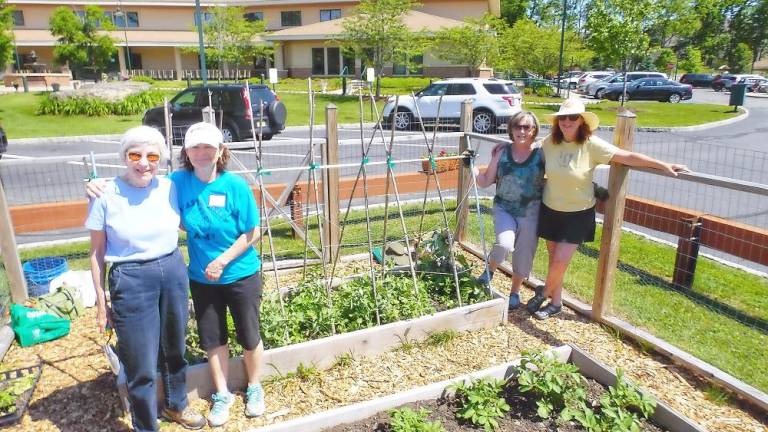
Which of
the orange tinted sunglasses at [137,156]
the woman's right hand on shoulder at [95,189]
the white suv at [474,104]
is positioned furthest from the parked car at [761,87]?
the woman's right hand on shoulder at [95,189]

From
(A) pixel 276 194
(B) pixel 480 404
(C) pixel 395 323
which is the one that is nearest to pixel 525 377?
(B) pixel 480 404

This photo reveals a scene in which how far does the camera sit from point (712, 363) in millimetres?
3836

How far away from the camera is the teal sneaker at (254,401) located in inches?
130

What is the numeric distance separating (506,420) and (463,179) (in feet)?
11.4

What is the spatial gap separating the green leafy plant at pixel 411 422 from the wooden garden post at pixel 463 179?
2.78 meters

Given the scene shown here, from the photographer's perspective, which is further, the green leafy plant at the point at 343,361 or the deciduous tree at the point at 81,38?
the deciduous tree at the point at 81,38

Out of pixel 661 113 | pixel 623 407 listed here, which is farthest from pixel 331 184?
pixel 661 113

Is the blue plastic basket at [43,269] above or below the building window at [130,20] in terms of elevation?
below

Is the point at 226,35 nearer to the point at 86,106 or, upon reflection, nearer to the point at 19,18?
the point at 86,106

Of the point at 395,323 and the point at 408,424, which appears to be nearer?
the point at 408,424

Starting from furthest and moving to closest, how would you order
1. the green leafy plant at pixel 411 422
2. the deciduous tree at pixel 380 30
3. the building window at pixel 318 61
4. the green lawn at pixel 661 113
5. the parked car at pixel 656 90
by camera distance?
the building window at pixel 318 61
the parked car at pixel 656 90
the deciduous tree at pixel 380 30
the green lawn at pixel 661 113
the green leafy plant at pixel 411 422

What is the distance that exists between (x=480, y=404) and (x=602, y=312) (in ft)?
5.91

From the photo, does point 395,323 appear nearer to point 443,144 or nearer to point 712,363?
point 712,363

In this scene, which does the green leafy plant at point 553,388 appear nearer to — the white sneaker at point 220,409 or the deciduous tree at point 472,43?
the white sneaker at point 220,409
